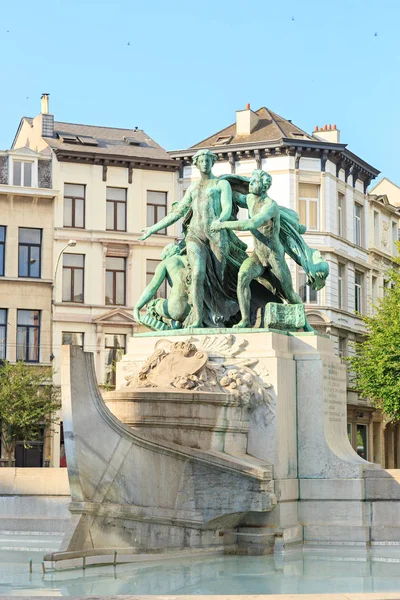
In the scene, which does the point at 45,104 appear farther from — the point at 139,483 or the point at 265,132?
the point at 139,483

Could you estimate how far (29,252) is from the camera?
2008 inches

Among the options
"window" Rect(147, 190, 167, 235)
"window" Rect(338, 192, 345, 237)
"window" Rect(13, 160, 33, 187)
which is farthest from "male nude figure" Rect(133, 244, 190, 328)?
"window" Rect(338, 192, 345, 237)

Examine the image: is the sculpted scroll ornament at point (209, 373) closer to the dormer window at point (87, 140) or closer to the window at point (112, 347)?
the window at point (112, 347)

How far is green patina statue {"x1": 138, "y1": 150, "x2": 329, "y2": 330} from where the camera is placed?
16.4 m

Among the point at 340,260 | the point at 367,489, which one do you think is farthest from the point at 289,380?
the point at 340,260

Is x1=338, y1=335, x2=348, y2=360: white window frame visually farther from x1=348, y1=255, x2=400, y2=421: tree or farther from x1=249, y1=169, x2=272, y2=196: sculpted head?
x1=249, y1=169, x2=272, y2=196: sculpted head

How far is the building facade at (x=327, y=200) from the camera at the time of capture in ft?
175

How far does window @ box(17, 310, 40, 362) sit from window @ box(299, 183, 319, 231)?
12.9 m

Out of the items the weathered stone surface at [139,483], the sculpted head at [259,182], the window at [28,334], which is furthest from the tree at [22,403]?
the weathered stone surface at [139,483]

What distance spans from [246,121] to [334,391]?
4032 cm

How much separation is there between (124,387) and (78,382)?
108 inches

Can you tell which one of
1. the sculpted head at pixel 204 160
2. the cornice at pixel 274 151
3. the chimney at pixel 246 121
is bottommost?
the sculpted head at pixel 204 160

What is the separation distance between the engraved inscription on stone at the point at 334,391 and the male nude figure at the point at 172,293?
220 cm

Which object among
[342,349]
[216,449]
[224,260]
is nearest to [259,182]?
[224,260]
